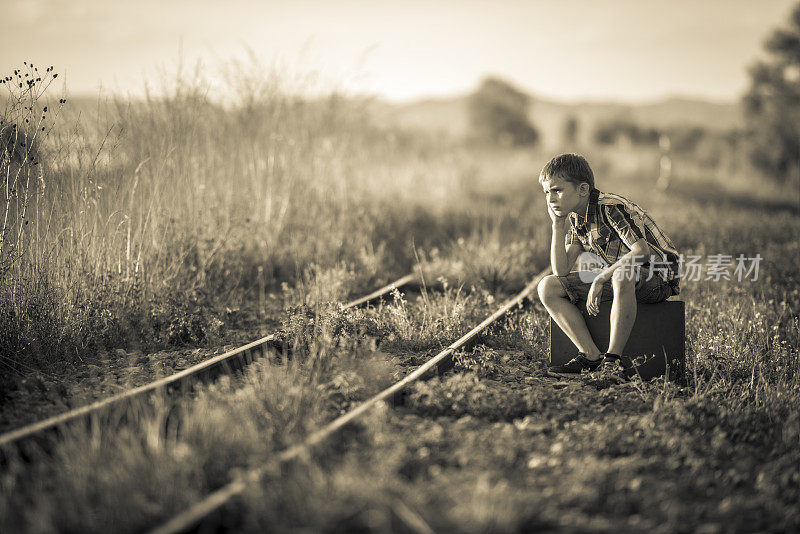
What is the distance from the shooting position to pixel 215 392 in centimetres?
413

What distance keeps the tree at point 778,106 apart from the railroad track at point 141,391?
2157cm

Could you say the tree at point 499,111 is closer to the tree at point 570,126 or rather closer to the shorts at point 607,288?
the tree at point 570,126

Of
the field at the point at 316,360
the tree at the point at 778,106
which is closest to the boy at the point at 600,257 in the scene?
the field at the point at 316,360

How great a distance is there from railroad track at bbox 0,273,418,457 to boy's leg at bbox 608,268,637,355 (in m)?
2.31

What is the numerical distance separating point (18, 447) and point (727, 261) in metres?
8.40

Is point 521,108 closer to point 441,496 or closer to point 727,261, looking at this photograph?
point 727,261

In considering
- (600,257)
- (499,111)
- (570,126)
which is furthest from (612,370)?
(570,126)

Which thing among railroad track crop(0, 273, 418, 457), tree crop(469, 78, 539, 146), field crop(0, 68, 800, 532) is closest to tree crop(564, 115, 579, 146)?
tree crop(469, 78, 539, 146)

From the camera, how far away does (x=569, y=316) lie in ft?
16.6

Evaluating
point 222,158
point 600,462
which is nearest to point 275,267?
point 222,158

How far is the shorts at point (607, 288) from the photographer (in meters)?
4.88

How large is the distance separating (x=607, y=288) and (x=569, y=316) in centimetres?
32

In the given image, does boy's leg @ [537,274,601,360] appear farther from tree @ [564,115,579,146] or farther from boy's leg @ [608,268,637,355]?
tree @ [564,115,579,146]

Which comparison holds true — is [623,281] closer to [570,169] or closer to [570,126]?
[570,169]
